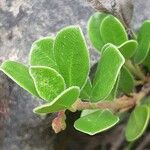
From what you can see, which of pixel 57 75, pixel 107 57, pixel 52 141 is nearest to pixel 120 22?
pixel 107 57

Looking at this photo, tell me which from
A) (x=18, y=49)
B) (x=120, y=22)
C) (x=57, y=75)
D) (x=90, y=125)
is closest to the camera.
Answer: (x=57, y=75)

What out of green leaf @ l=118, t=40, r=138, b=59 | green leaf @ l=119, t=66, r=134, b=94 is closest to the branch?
green leaf @ l=119, t=66, r=134, b=94

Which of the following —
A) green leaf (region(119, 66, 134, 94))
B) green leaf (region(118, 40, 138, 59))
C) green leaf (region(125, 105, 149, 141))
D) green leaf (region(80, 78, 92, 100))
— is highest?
green leaf (region(118, 40, 138, 59))

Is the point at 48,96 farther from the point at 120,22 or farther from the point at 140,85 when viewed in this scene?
the point at 140,85

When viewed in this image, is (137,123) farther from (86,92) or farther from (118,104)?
(86,92)

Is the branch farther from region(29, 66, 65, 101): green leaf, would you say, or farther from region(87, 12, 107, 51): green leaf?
region(87, 12, 107, 51): green leaf

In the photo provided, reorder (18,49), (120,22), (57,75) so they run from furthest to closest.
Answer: (18,49), (120,22), (57,75)
